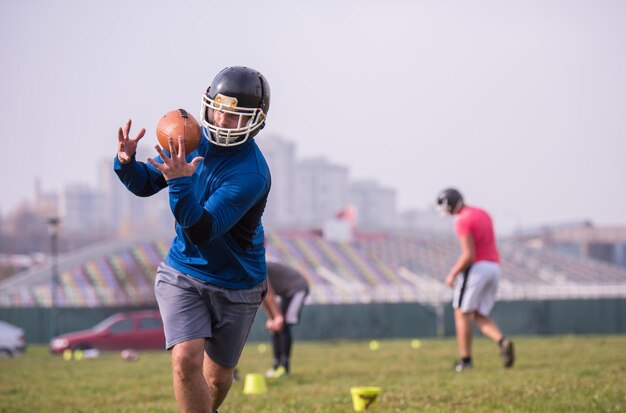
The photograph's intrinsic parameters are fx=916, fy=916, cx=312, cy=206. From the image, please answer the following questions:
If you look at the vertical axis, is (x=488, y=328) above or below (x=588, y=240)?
above

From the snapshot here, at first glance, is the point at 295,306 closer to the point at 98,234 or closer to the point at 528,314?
the point at 528,314

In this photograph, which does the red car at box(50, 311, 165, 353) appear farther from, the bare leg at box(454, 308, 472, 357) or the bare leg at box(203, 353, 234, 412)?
the bare leg at box(203, 353, 234, 412)

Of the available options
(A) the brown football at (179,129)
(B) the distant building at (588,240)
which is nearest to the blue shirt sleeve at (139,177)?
(A) the brown football at (179,129)

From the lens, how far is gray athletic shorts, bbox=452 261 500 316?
11.0 metres

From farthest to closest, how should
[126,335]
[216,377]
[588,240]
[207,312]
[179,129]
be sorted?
[588,240], [126,335], [216,377], [207,312], [179,129]

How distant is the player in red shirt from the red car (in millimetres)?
16440

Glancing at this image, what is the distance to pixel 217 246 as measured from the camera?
5.23m

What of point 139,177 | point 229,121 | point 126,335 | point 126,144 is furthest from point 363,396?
point 126,335

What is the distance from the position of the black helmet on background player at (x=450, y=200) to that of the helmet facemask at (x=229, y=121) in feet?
20.6

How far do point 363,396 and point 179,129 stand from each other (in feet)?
10.2

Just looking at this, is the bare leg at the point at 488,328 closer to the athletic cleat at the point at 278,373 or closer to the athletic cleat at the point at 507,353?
the athletic cleat at the point at 507,353

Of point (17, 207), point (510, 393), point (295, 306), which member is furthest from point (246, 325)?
point (17, 207)

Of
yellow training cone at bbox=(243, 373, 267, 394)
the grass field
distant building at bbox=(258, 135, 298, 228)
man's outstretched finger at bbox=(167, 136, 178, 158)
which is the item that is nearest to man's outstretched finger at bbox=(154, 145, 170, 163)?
man's outstretched finger at bbox=(167, 136, 178, 158)

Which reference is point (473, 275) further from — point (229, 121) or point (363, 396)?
point (229, 121)
